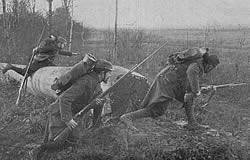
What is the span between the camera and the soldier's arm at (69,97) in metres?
4.73

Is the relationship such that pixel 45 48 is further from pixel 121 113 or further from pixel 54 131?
pixel 54 131

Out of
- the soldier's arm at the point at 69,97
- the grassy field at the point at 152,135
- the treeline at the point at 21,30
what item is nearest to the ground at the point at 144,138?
the grassy field at the point at 152,135

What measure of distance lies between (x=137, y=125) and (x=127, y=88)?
31.1 inches

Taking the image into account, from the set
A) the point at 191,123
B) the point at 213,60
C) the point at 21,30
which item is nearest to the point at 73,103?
the point at 191,123

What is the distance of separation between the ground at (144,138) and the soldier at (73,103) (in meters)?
0.17

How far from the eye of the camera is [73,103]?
17.1 ft

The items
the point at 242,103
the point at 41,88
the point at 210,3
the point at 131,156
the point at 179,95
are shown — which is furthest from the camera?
the point at 210,3

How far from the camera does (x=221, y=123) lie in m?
6.89

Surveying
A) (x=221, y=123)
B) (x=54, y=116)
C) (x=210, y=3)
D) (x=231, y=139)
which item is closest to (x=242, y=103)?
(x=221, y=123)

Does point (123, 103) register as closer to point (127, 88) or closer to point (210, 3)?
point (127, 88)

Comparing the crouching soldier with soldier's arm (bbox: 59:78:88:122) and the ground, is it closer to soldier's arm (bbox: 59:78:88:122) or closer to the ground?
soldier's arm (bbox: 59:78:88:122)

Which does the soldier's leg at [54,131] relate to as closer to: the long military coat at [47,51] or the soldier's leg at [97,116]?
the soldier's leg at [97,116]

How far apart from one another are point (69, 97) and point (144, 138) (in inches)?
58.2

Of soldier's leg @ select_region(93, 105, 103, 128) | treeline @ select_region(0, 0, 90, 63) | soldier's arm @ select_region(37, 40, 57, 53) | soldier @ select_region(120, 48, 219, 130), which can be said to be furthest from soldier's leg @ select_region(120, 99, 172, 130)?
treeline @ select_region(0, 0, 90, 63)
